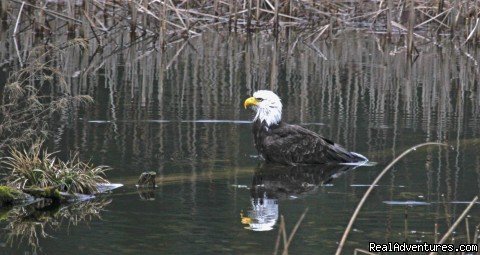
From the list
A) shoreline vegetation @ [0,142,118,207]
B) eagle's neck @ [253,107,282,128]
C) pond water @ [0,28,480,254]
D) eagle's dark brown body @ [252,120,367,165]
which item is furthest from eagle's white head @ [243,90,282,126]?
shoreline vegetation @ [0,142,118,207]

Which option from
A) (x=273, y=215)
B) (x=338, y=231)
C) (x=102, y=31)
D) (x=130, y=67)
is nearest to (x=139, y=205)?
(x=273, y=215)

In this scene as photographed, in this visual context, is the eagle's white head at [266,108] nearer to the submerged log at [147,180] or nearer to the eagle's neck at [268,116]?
the eagle's neck at [268,116]

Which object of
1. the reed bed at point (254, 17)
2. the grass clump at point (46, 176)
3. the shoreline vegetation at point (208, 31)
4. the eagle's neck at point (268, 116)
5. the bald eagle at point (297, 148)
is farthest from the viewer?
the reed bed at point (254, 17)

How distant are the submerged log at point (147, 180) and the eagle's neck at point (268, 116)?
8.61 ft

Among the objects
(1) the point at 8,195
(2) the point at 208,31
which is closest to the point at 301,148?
(1) the point at 8,195

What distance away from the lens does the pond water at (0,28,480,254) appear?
8461mm

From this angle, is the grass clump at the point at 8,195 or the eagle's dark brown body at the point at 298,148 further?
the eagle's dark brown body at the point at 298,148

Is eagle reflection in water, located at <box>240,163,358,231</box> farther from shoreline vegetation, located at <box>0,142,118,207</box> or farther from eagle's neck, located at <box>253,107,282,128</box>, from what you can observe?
shoreline vegetation, located at <box>0,142,118,207</box>

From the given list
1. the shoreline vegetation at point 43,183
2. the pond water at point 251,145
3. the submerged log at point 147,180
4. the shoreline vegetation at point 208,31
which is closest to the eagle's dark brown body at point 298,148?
the pond water at point 251,145

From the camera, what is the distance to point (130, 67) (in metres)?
19.4

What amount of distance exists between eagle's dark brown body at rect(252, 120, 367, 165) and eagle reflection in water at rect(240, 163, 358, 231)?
82 mm

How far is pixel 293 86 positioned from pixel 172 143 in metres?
5.40

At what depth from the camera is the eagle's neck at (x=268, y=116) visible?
12.5m

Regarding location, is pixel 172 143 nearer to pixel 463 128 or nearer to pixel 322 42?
pixel 463 128
